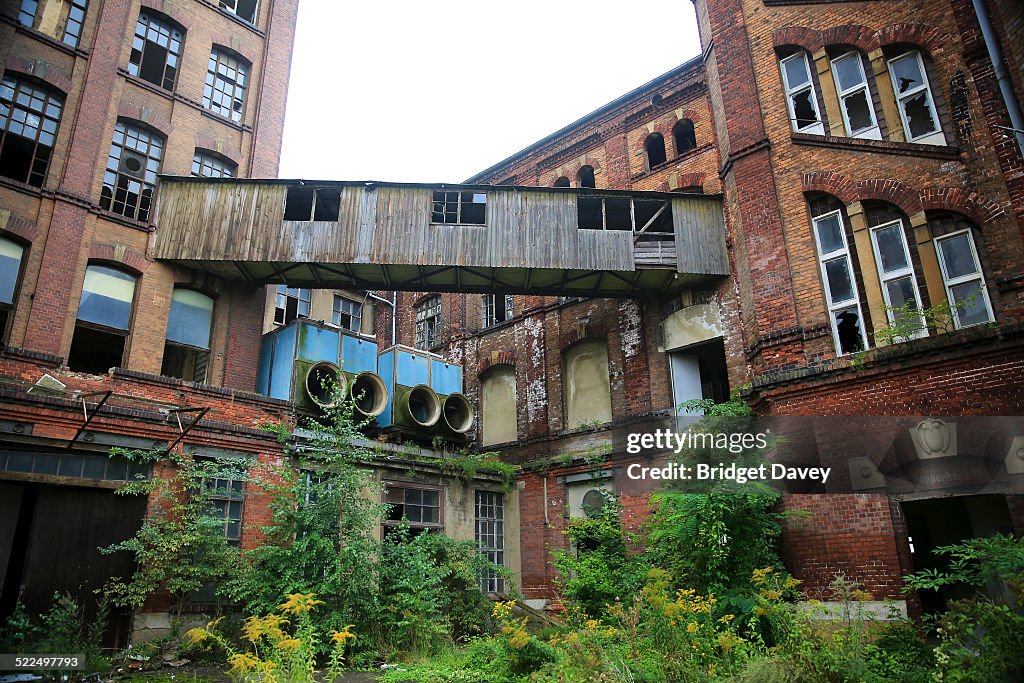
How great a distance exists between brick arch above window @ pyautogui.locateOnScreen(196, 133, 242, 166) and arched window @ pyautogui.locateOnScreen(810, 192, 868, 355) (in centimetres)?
1379

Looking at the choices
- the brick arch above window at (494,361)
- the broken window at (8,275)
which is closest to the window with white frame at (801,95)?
the brick arch above window at (494,361)

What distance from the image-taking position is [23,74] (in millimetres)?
13609

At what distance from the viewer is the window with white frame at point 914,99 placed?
486 inches

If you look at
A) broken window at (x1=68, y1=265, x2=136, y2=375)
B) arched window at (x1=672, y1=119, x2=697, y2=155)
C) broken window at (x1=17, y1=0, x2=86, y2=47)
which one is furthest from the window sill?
broken window at (x1=17, y1=0, x2=86, y2=47)

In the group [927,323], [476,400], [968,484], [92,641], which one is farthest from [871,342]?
[92,641]

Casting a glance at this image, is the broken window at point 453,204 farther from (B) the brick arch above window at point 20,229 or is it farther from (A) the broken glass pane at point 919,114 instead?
(A) the broken glass pane at point 919,114

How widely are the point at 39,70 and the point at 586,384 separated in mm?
14596

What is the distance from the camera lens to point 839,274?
494 inches

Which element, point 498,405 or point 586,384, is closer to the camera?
point 586,384

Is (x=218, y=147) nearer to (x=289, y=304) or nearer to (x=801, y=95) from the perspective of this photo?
(x=289, y=304)

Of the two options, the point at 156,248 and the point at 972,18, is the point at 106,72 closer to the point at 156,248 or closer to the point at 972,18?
the point at 156,248

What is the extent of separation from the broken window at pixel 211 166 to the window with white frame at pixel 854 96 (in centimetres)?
1438

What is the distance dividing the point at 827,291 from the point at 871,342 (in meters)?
1.28

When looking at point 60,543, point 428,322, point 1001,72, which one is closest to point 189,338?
point 60,543
